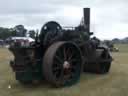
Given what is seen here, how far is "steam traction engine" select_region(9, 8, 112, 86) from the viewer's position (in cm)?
958

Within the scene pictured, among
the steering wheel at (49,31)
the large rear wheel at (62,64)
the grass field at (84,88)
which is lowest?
the grass field at (84,88)

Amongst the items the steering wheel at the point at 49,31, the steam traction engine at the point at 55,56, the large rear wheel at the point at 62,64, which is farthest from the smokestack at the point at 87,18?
the large rear wheel at the point at 62,64

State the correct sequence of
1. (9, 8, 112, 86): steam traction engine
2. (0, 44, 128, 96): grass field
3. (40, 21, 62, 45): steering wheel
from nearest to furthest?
(0, 44, 128, 96): grass field < (9, 8, 112, 86): steam traction engine < (40, 21, 62, 45): steering wheel

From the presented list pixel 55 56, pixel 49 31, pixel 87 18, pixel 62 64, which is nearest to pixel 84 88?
pixel 62 64

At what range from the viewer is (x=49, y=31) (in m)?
10.7

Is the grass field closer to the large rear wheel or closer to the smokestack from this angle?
the large rear wheel

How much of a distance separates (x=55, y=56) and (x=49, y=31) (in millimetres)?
1408

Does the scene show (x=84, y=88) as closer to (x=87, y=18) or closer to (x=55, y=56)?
(x=55, y=56)

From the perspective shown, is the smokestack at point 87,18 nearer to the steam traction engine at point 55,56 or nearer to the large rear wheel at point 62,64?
the steam traction engine at point 55,56

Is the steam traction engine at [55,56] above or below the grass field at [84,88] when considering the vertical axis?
above

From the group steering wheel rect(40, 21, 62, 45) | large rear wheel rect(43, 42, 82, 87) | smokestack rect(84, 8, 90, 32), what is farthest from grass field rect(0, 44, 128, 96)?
smokestack rect(84, 8, 90, 32)

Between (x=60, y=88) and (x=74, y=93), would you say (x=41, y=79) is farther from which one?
(x=74, y=93)

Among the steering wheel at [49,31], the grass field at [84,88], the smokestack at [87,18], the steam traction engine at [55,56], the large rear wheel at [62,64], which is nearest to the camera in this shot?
the grass field at [84,88]

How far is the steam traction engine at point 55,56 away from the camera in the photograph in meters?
9.58
